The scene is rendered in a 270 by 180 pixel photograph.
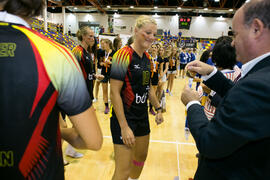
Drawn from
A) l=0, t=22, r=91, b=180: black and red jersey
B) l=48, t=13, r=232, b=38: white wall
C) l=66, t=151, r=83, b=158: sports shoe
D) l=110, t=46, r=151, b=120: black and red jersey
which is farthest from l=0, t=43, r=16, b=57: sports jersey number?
l=48, t=13, r=232, b=38: white wall

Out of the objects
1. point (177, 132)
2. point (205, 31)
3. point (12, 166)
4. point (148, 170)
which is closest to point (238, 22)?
point (12, 166)

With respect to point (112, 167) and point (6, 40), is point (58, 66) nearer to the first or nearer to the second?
point (6, 40)

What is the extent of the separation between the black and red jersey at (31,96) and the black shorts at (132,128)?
1033 millimetres

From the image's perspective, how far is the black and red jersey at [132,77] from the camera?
1679mm

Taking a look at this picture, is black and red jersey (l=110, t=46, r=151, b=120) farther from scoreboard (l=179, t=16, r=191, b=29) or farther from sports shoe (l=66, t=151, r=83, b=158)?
scoreboard (l=179, t=16, r=191, b=29)

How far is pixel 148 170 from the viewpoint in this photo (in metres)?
2.63

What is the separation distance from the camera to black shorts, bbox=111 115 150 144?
1.72 m

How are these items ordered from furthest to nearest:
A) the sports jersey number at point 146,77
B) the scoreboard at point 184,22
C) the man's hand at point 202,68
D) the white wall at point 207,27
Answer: the white wall at point 207,27, the scoreboard at point 184,22, the sports jersey number at point 146,77, the man's hand at point 202,68

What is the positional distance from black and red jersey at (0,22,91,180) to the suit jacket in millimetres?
539

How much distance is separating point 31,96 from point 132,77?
1185mm

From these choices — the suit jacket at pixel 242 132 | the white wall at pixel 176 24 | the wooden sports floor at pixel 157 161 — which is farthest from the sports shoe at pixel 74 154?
the white wall at pixel 176 24

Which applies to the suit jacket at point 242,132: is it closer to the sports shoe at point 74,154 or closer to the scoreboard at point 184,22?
the sports shoe at point 74,154

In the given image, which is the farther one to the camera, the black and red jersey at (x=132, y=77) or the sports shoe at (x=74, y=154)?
the sports shoe at (x=74, y=154)

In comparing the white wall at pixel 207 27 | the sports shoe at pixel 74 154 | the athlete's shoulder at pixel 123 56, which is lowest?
the sports shoe at pixel 74 154
